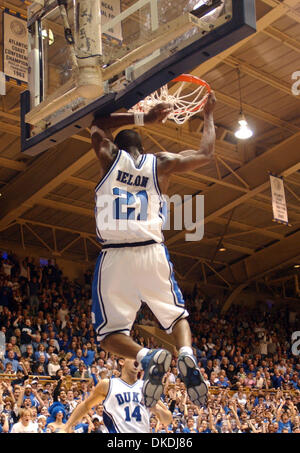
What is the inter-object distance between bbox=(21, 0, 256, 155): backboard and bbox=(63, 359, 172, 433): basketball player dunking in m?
2.72

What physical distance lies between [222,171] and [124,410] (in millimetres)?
13536

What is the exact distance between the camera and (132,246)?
172 inches

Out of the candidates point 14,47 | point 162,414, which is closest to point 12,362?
point 14,47

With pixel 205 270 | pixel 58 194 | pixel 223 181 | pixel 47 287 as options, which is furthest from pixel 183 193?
pixel 205 270

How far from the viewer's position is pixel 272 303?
2934cm

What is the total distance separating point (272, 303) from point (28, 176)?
15.8 metres

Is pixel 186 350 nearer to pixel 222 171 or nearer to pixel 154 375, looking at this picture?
pixel 154 375

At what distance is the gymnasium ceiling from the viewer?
590 inches

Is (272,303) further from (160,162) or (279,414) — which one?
(160,162)

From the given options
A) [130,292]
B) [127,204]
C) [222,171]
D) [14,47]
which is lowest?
[130,292]

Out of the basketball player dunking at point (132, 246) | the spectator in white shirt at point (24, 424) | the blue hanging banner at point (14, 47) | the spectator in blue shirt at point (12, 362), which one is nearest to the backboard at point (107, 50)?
the basketball player dunking at point (132, 246)

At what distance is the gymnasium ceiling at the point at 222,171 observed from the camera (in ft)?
49.2

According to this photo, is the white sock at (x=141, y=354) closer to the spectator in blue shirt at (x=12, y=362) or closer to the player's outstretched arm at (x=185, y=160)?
the player's outstretched arm at (x=185, y=160)

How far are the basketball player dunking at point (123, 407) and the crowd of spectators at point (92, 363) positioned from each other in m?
0.71
